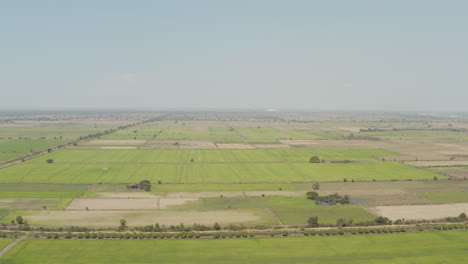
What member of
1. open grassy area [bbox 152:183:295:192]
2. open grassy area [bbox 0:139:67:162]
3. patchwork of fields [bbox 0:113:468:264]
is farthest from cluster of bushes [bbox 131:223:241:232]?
open grassy area [bbox 0:139:67:162]

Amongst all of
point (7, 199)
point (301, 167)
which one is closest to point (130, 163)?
point (7, 199)

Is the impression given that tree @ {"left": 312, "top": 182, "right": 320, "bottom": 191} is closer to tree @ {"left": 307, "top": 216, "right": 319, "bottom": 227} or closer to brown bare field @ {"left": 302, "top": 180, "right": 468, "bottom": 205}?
brown bare field @ {"left": 302, "top": 180, "right": 468, "bottom": 205}

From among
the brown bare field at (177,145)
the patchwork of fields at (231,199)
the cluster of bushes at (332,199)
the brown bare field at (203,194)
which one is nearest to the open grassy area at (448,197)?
the patchwork of fields at (231,199)

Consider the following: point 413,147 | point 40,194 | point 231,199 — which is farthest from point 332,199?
point 413,147

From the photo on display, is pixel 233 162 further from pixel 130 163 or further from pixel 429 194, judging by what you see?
pixel 429 194

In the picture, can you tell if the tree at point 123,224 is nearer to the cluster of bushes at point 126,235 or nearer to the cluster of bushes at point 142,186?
the cluster of bushes at point 126,235

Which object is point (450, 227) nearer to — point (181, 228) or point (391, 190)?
point (391, 190)
